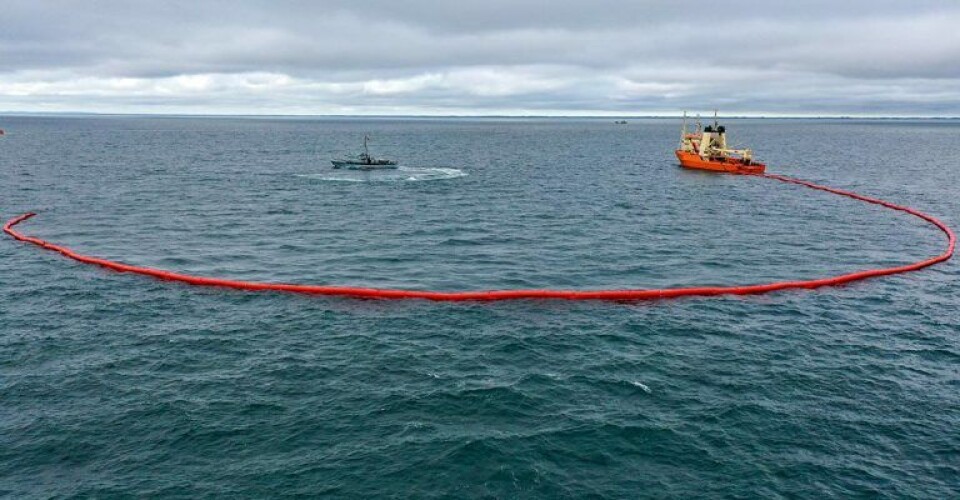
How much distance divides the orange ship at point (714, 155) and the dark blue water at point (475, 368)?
63.5 meters

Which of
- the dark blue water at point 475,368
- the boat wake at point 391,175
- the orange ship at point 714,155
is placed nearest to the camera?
the dark blue water at point 475,368

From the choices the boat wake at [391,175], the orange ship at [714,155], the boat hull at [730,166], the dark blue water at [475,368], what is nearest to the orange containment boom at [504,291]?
the dark blue water at [475,368]

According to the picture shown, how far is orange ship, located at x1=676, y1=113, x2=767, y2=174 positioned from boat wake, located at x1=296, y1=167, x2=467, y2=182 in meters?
55.0

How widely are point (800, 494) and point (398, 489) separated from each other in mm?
17499

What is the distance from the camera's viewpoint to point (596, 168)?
172000 mm

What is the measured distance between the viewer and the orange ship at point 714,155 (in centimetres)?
14675

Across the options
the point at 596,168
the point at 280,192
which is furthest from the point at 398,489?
the point at 596,168

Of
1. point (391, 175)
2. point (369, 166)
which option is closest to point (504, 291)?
point (391, 175)

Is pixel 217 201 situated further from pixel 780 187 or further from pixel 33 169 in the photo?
pixel 780 187

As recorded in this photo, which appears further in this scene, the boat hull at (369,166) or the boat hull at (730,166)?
the boat hull at (369,166)

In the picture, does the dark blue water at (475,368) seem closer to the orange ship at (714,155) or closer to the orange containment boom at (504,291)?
the orange containment boom at (504,291)

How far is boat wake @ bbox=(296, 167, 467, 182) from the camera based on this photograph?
134250 millimetres

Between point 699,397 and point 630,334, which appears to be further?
point 630,334

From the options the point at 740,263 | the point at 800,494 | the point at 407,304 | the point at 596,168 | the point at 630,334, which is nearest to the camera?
the point at 800,494
